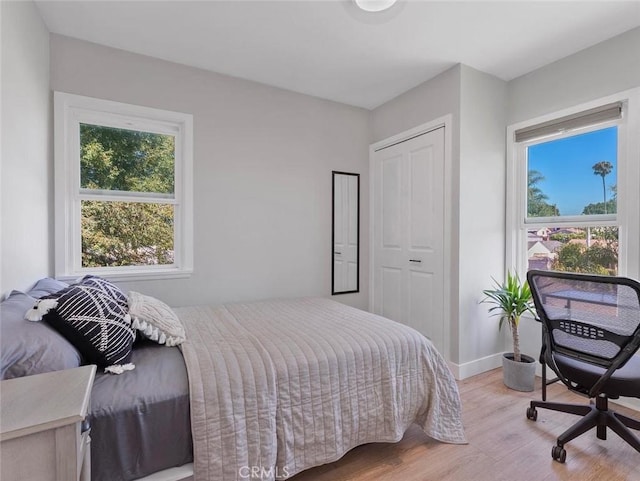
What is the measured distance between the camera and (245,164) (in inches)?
115

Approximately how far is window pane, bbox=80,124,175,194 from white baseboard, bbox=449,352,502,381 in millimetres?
2842

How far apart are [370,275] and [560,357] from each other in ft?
6.50

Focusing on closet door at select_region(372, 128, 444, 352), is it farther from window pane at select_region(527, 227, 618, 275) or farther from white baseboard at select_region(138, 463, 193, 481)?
white baseboard at select_region(138, 463, 193, 481)

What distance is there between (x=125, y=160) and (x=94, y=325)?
1.72 m

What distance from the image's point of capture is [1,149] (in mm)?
1431

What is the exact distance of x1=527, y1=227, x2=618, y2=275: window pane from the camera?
2357mm

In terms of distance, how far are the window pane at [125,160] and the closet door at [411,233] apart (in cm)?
209

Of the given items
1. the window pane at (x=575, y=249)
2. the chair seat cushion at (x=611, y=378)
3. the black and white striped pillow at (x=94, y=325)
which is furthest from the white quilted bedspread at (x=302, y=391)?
the window pane at (x=575, y=249)

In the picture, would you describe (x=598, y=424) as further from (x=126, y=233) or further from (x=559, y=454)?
(x=126, y=233)

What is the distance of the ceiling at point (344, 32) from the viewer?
1997 millimetres

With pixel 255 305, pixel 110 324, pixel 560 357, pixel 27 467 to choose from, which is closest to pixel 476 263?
pixel 560 357

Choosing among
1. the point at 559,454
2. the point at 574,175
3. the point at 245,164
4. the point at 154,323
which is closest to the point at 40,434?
the point at 154,323

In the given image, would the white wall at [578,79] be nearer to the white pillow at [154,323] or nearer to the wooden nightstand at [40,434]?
the white pillow at [154,323]

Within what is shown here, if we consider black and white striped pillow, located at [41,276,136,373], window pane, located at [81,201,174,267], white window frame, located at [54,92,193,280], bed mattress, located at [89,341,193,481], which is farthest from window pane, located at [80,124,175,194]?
bed mattress, located at [89,341,193,481]
